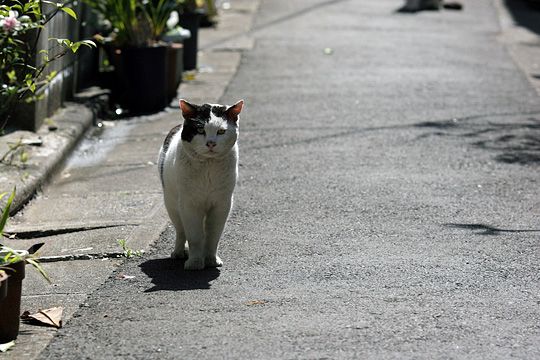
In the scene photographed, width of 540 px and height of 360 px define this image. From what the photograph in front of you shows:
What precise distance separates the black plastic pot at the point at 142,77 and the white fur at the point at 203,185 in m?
5.45

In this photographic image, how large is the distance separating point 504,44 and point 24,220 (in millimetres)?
10961

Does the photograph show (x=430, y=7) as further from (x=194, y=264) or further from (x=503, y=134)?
(x=194, y=264)

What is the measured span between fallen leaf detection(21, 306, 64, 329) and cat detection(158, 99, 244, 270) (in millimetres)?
1053

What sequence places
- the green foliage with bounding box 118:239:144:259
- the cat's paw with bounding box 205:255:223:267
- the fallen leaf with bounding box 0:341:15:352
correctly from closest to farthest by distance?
the fallen leaf with bounding box 0:341:15:352, the cat's paw with bounding box 205:255:223:267, the green foliage with bounding box 118:239:144:259

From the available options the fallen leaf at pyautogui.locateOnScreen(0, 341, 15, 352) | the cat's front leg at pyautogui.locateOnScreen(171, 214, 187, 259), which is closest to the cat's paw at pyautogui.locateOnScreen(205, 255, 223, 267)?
the cat's front leg at pyautogui.locateOnScreen(171, 214, 187, 259)

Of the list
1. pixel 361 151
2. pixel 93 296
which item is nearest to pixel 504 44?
pixel 361 151

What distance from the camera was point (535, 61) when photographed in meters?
15.9

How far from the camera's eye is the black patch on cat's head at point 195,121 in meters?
6.48

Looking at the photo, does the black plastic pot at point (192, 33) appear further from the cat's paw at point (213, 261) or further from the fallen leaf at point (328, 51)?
the cat's paw at point (213, 261)

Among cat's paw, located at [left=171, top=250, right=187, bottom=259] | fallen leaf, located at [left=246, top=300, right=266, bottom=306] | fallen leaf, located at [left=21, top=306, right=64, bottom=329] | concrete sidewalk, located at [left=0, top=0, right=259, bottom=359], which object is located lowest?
concrete sidewalk, located at [left=0, top=0, right=259, bottom=359]

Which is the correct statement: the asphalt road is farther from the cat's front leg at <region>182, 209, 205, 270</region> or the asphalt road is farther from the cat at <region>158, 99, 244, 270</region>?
the cat at <region>158, 99, 244, 270</region>

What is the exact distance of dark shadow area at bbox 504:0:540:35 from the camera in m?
20.2

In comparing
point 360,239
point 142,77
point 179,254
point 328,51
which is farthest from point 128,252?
point 328,51

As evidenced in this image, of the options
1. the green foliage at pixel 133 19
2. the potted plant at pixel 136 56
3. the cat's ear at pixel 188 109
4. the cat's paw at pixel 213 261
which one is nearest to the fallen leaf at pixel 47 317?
the cat's paw at pixel 213 261
